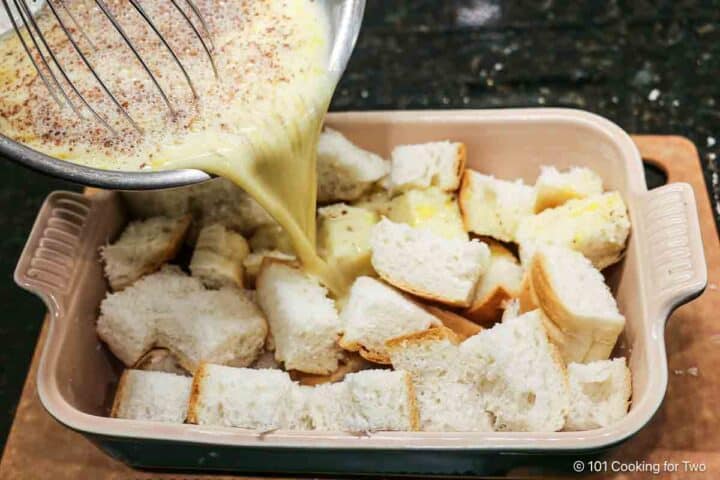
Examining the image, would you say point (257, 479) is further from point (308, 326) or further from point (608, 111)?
point (608, 111)

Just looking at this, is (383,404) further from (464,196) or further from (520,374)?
(464,196)

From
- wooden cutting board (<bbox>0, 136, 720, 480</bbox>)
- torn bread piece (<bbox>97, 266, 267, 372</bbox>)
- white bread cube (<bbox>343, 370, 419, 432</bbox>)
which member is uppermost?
white bread cube (<bbox>343, 370, 419, 432</bbox>)

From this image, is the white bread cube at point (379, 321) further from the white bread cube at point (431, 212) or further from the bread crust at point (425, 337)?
the white bread cube at point (431, 212)

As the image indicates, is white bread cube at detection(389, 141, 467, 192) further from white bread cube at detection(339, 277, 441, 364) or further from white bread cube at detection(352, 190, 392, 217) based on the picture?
white bread cube at detection(339, 277, 441, 364)

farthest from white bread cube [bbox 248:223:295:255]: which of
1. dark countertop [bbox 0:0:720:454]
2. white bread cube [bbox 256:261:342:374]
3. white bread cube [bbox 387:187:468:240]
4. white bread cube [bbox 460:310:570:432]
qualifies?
dark countertop [bbox 0:0:720:454]

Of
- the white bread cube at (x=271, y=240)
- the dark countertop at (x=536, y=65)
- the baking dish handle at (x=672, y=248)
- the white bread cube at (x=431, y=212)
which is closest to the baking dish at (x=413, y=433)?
the baking dish handle at (x=672, y=248)

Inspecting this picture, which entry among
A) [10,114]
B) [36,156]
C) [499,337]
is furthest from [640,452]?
[10,114]
